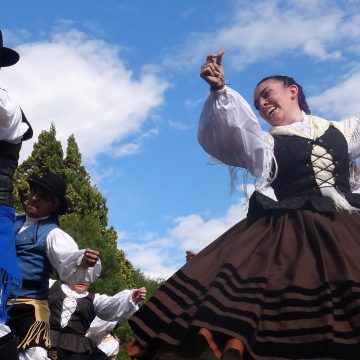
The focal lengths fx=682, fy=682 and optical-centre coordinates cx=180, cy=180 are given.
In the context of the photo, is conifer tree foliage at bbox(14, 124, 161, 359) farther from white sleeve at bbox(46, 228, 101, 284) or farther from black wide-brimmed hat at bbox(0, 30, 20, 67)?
black wide-brimmed hat at bbox(0, 30, 20, 67)

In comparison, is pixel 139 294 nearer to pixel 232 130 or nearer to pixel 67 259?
pixel 67 259

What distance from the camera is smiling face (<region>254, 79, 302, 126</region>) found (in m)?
3.43

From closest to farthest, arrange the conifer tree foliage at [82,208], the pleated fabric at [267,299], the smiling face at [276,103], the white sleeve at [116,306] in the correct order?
the pleated fabric at [267,299], the smiling face at [276,103], the white sleeve at [116,306], the conifer tree foliage at [82,208]

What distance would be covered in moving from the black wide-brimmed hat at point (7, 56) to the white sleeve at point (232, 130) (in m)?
1.06

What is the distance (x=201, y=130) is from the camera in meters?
3.13

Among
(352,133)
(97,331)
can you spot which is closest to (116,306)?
(97,331)

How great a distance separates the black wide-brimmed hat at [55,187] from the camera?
4668 mm

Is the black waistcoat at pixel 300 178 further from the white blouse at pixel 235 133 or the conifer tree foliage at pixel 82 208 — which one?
the conifer tree foliage at pixel 82 208

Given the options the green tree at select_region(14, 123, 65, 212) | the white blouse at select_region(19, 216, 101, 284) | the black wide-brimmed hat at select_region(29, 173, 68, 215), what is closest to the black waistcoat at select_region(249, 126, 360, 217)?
the white blouse at select_region(19, 216, 101, 284)

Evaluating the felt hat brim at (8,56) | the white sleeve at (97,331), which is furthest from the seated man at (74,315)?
the felt hat brim at (8,56)

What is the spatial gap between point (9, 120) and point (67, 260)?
4.01 ft

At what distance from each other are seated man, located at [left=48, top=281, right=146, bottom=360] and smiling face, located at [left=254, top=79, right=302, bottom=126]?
341 cm

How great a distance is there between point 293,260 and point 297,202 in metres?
0.38

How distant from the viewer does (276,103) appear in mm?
3467
